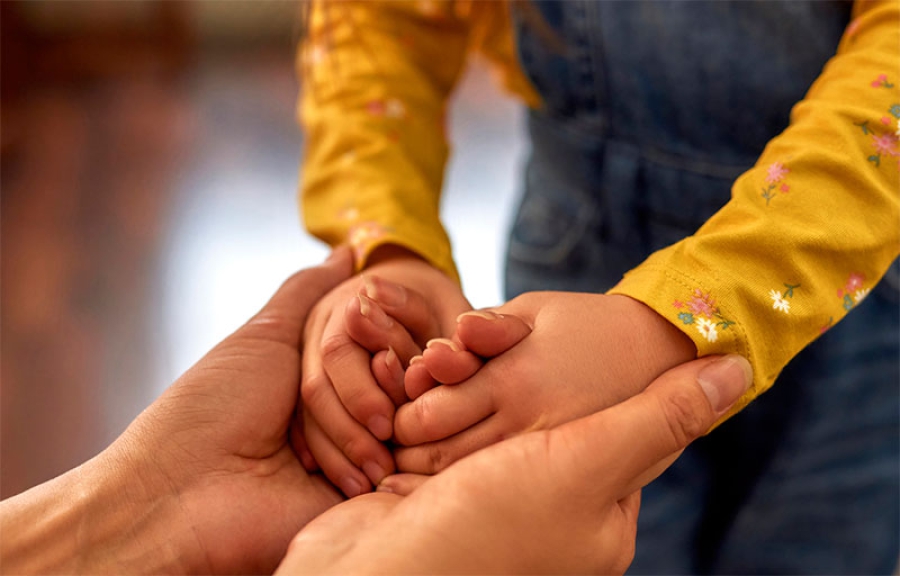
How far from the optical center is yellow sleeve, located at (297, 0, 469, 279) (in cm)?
67

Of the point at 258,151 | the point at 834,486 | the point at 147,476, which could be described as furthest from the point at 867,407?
the point at 258,151

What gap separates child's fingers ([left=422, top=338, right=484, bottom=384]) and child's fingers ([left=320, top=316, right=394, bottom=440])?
5 centimetres

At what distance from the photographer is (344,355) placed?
1.79 ft

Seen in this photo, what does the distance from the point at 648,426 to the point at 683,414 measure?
0.9 inches

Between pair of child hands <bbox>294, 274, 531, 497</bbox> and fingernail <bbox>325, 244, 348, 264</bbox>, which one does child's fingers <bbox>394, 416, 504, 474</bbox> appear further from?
fingernail <bbox>325, 244, 348, 264</bbox>

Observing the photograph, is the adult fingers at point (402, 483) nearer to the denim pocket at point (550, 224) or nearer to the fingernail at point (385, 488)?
the fingernail at point (385, 488)

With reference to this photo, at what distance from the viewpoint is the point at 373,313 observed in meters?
0.55

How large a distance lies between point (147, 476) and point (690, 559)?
501mm

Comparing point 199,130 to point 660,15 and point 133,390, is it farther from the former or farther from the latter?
point 660,15

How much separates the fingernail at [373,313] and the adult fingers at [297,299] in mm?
80

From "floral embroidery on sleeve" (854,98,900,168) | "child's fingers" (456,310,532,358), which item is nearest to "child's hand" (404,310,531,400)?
"child's fingers" (456,310,532,358)

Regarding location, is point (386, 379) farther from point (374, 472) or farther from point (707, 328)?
point (707, 328)

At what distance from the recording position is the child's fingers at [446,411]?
0.49 m

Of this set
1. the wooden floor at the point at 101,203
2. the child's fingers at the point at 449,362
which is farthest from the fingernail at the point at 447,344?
the wooden floor at the point at 101,203
